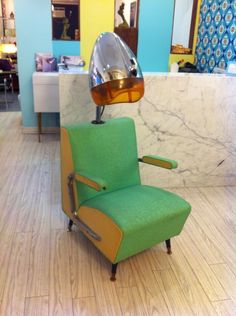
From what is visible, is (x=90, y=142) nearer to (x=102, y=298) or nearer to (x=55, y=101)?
(x=102, y=298)

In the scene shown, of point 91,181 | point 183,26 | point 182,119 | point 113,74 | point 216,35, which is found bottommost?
point 91,181

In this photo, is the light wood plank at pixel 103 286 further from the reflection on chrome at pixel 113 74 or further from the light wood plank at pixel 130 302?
the reflection on chrome at pixel 113 74

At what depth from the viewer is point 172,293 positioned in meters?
1.73

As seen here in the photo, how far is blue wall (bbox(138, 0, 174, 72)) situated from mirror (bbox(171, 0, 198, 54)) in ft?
0.58

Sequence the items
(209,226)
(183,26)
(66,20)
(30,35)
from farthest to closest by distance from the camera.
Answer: (183,26)
(66,20)
(30,35)
(209,226)

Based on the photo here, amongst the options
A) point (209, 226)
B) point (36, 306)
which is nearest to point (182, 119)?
point (209, 226)

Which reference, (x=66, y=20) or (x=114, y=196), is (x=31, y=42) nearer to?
(x=66, y=20)

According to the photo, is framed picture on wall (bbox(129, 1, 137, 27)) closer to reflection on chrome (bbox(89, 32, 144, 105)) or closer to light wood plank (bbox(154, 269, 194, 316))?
reflection on chrome (bbox(89, 32, 144, 105))

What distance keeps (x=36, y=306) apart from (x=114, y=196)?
76 centimetres

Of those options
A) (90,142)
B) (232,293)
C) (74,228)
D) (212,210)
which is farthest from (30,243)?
(212,210)

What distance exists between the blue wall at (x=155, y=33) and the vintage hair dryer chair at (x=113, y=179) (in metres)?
2.56

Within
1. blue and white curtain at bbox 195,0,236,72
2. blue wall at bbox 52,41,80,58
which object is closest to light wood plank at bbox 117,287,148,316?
blue and white curtain at bbox 195,0,236,72

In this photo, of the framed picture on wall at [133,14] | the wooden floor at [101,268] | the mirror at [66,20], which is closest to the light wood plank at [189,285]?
the wooden floor at [101,268]

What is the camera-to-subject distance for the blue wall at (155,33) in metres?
4.14
